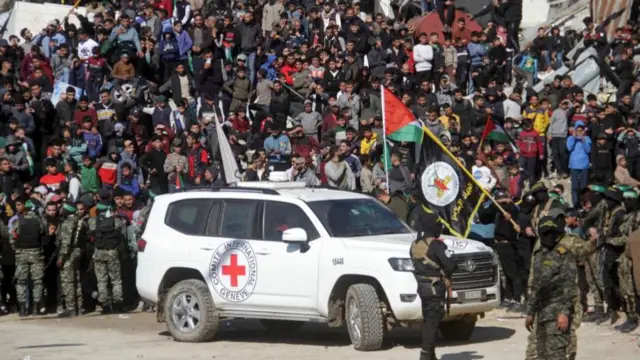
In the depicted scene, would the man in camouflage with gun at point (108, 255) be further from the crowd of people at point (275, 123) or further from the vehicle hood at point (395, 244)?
the vehicle hood at point (395, 244)

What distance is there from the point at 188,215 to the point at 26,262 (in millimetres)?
4176

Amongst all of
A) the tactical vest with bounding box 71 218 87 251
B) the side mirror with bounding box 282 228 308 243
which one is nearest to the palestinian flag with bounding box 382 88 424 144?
the side mirror with bounding box 282 228 308 243

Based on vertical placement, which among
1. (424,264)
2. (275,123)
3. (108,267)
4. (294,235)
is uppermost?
(275,123)

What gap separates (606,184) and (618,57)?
4.53 meters

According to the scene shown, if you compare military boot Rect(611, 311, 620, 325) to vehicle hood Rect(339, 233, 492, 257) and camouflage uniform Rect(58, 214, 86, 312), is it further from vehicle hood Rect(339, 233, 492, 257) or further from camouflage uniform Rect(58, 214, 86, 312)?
camouflage uniform Rect(58, 214, 86, 312)

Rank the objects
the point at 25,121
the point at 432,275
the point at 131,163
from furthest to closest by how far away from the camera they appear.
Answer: the point at 25,121, the point at 131,163, the point at 432,275

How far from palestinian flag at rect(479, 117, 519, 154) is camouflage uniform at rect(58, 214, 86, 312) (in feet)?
23.1

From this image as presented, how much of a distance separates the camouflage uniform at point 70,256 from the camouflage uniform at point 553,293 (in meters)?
9.87

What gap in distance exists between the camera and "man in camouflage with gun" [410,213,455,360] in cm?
1501

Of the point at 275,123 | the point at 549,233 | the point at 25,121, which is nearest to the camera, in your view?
the point at 549,233

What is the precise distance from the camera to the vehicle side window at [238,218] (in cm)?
1731

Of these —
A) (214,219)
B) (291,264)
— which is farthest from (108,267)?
(291,264)

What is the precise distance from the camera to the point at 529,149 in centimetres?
2433

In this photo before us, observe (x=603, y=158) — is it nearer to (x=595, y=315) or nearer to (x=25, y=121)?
(x=595, y=315)
